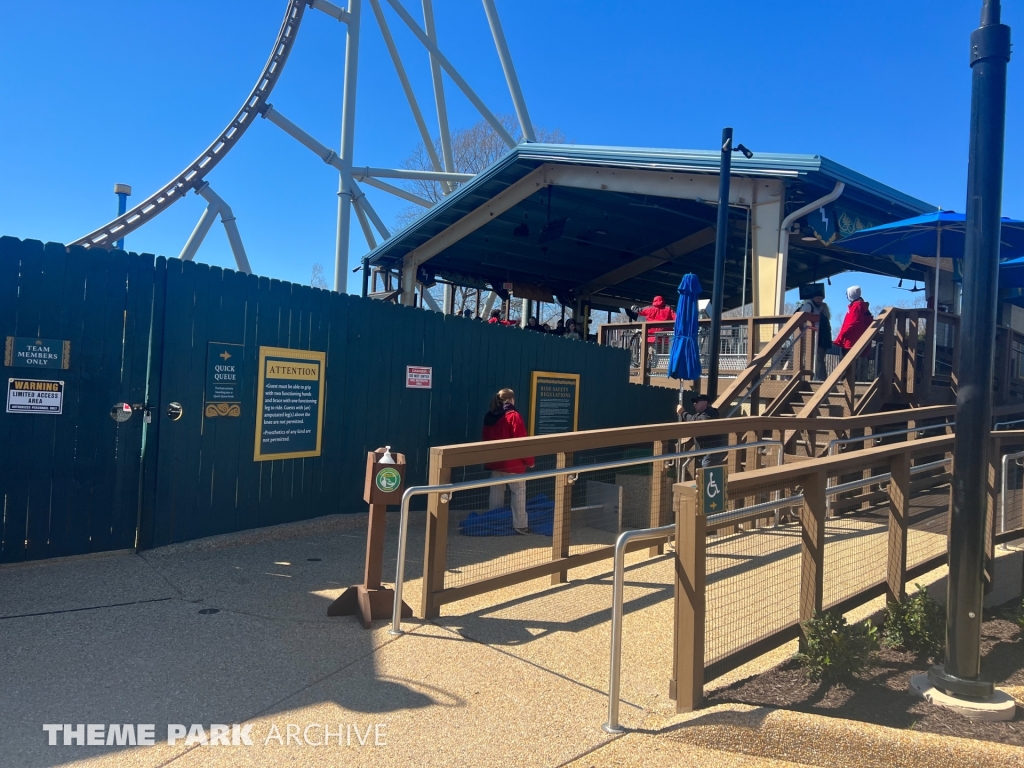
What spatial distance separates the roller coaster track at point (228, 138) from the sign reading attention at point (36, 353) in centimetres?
1572

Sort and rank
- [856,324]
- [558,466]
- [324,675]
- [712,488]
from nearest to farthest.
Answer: [712,488] < [324,675] < [558,466] < [856,324]

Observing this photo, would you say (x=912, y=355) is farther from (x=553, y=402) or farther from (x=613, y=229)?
(x=613, y=229)

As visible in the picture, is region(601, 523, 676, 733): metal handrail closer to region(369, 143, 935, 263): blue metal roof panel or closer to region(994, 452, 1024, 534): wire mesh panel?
region(994, 452, 1024, 534): wire mesh panel

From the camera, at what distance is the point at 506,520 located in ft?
25.2

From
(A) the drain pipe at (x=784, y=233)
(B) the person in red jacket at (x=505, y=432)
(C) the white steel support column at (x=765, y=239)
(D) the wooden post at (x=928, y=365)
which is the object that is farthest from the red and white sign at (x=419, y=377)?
(D) the wooden post at (x=928, y=365)

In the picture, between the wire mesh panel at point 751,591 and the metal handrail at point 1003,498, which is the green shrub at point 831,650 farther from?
the metal handrail at point 1003,498

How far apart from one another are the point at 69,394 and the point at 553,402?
5997mm

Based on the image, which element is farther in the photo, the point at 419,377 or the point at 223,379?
the point at 419,377

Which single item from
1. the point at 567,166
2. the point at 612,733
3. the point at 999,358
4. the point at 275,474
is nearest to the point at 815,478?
the point at 612,733

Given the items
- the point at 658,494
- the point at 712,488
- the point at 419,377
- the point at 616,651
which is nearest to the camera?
the point at 616,651

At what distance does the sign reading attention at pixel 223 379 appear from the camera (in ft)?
20.7

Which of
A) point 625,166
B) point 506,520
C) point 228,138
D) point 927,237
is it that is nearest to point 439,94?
point 228,138

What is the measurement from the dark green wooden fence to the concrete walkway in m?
0.51

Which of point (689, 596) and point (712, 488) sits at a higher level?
point (712, 488)
